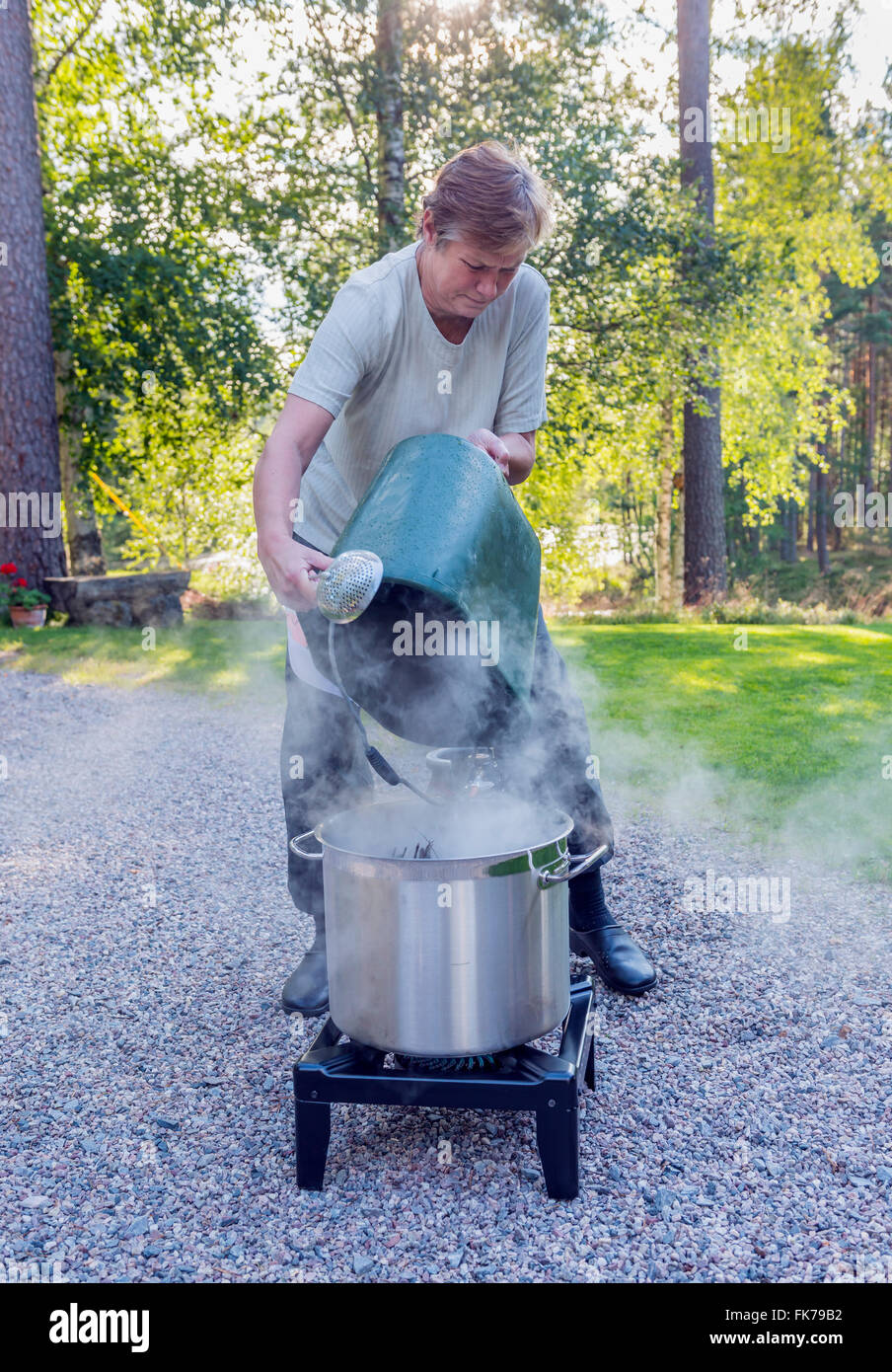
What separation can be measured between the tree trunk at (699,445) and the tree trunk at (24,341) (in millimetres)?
7036

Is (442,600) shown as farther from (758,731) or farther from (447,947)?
(758,731)

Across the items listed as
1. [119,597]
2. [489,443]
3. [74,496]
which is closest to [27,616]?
[119,597]

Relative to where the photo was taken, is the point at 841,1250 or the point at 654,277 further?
the point at 654,277

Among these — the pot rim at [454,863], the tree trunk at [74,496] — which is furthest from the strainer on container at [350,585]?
the tree trunk at [74,496]

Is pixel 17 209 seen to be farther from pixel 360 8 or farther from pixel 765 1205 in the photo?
pixel 765 1205

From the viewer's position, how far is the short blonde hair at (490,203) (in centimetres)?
190

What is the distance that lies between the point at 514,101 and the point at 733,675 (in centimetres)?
506

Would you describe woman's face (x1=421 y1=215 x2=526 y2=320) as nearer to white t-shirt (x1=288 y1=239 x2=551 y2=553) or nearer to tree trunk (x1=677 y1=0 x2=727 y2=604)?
white t-shirt (x1=288 y1=239 x2=551 y2=553)

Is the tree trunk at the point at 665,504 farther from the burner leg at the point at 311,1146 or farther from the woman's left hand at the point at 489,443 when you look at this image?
the burner leg at the point at 311,1146

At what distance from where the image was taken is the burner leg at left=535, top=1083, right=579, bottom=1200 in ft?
5.89

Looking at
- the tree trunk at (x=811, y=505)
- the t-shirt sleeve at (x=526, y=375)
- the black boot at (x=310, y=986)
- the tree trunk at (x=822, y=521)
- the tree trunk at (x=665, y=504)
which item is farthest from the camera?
the tree trunk at (x=811, y=505)
